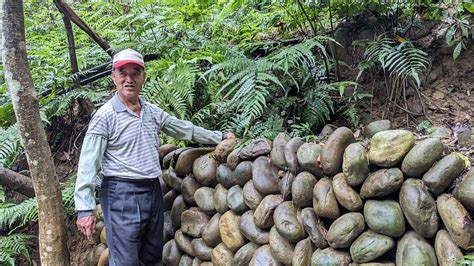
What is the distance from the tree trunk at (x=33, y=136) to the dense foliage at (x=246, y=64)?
63 cm

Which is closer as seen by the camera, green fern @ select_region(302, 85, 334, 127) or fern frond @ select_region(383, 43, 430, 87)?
fern frond @ select_region(383, 43, 430, 87)

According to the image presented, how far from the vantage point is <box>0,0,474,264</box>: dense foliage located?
2520 millimetres

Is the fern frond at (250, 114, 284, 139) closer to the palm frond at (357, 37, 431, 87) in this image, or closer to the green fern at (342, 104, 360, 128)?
the green fern at (342, 104, 360, 128)

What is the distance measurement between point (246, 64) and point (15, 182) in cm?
219

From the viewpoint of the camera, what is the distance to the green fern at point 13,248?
300 centimetres

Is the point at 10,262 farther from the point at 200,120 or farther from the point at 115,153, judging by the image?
the point at 200,120

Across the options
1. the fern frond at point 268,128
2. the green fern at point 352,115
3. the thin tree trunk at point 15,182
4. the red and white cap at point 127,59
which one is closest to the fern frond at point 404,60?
the green fern at point 352,115

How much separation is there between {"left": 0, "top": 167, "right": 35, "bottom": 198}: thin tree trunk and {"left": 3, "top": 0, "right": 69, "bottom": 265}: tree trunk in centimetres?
100

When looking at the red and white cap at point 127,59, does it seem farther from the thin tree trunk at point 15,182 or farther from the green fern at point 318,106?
the thin tree trunk at point 15,182

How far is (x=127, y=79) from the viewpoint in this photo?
2232 millimetres

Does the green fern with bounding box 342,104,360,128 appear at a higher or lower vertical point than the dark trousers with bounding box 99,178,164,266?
higher

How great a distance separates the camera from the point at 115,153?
2.23 meters

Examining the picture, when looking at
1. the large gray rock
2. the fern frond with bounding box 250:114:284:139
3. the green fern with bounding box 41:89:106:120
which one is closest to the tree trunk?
the green fern with bounding box 41:89:106:120

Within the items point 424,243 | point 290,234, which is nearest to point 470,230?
point 424,243
